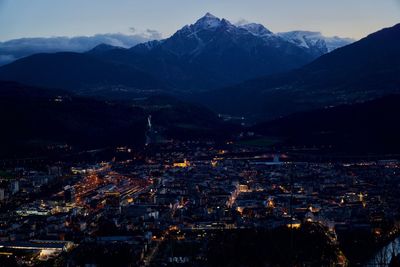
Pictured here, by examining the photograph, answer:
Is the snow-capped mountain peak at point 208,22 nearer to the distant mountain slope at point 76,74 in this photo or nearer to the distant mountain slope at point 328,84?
the distant mountain slope at point 76,74

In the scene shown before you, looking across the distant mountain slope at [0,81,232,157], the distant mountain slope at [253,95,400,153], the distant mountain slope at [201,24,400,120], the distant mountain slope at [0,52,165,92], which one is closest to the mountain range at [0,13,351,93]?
the distant mountain slope at [0,52,165,92]

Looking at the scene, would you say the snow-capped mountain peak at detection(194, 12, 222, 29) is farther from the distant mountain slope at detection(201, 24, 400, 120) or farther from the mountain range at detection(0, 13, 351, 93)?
the distant mountain slope at detection(201, 24, 400, 120)

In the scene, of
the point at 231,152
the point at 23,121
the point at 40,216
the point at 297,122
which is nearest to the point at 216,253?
the point at 40,216

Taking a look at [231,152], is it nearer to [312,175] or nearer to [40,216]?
[312,175]

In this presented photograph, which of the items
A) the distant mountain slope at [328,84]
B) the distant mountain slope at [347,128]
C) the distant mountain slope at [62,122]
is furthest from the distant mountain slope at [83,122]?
the distant mountain slope at [328,84]

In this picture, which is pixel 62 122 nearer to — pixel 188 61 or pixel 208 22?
pixel 188 61
